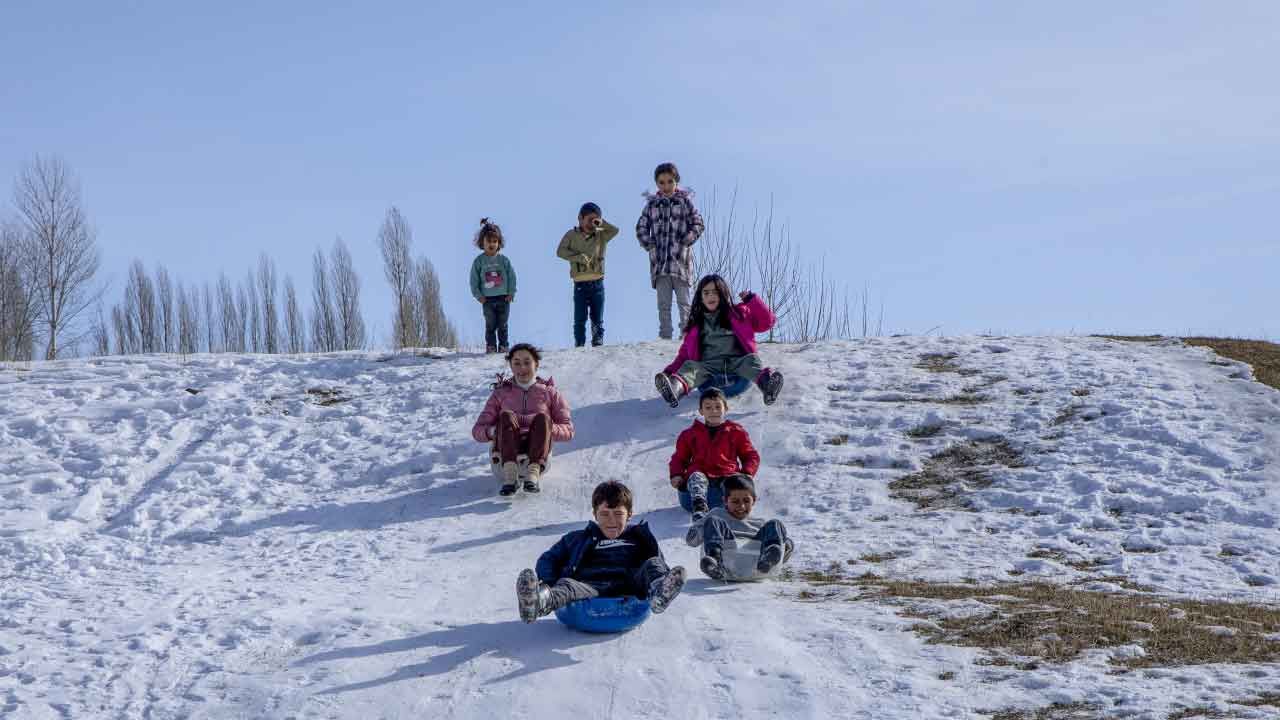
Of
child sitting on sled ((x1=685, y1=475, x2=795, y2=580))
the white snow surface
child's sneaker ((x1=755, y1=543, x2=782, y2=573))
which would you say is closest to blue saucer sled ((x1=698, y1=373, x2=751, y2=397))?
the white snow surface

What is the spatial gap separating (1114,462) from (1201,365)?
3.84 meters

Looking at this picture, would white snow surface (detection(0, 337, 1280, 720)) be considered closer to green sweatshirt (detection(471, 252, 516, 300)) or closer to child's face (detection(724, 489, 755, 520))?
child's face (detection(724, 489, 755, 520))

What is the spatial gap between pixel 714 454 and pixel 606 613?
314 centimetres

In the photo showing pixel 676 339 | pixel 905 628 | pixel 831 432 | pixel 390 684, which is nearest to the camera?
pixel 390 684

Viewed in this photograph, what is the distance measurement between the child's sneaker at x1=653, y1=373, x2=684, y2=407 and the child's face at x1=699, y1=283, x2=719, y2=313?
0.93 metres

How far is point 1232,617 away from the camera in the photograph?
6.43 meters

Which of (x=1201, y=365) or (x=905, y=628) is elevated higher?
(x=1201, y=365)

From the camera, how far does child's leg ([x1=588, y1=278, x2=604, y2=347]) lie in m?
14.6

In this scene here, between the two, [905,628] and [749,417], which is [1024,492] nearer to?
[749,417]

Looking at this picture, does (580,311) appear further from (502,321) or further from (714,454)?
(714,454)

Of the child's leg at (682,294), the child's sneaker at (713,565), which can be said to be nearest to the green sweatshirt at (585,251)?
the child's leg at (682,294)

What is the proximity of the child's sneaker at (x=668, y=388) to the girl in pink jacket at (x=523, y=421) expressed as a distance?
1194 millimetres

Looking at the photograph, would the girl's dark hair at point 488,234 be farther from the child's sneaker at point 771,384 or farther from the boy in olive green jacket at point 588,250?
the child's sneaker at point 771,384

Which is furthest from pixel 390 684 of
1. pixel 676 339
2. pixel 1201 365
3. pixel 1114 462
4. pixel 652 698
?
pixel 1201 365
